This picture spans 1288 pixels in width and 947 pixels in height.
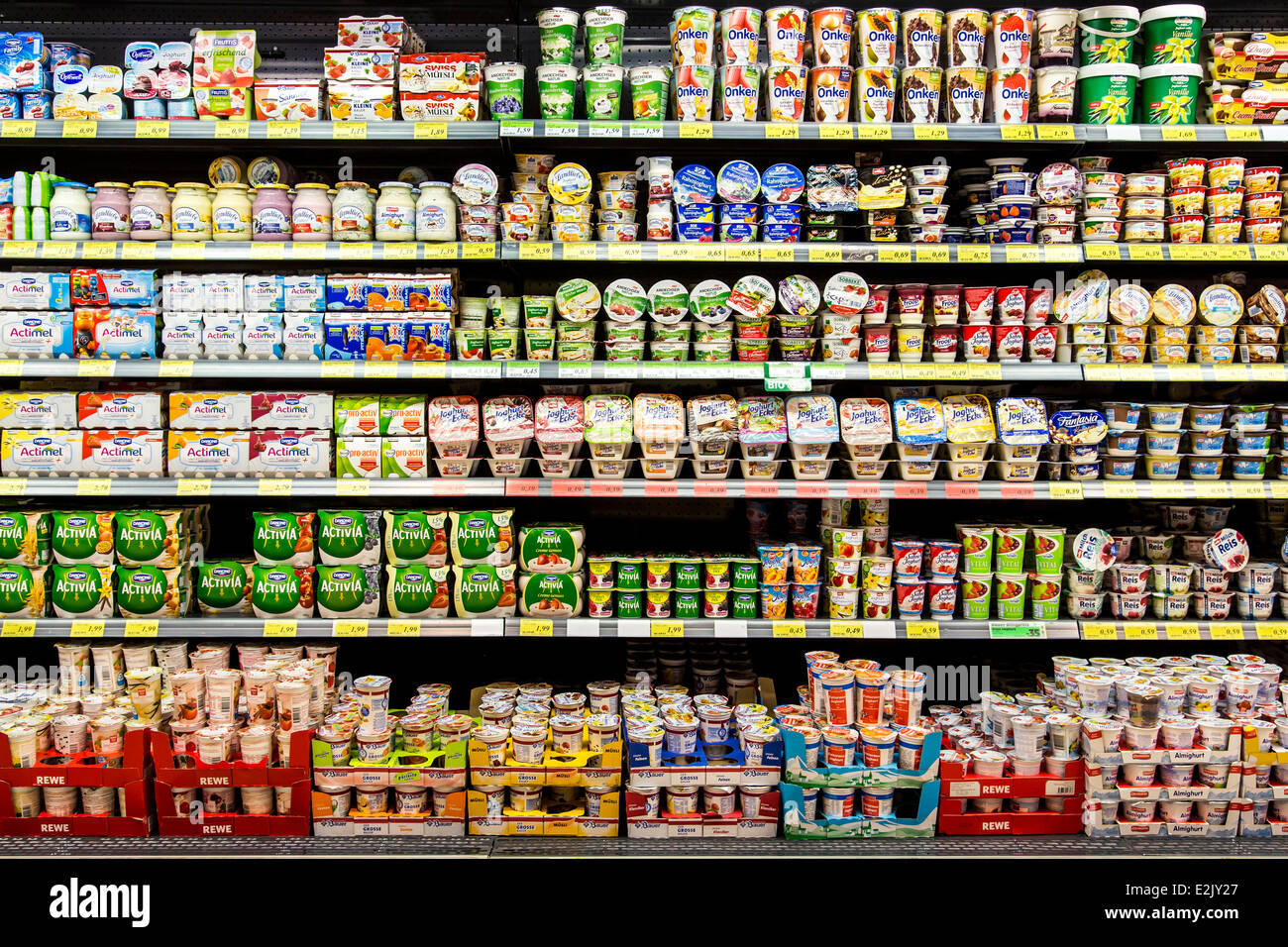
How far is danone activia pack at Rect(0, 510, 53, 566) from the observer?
2742mm

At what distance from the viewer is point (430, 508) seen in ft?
10.1

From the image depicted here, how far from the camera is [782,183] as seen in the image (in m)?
2.76

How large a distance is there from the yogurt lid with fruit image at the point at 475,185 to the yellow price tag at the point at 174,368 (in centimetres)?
103

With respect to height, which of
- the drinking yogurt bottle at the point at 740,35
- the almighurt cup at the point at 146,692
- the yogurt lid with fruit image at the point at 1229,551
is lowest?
the almighurt cup at the point at 146,692

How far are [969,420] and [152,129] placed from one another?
2.80m

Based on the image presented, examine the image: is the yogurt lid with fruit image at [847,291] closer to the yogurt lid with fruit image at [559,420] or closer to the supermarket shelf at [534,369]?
the supermarket shelf at [534,369]

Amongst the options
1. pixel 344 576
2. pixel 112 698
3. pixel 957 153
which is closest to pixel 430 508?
pixel 344 576

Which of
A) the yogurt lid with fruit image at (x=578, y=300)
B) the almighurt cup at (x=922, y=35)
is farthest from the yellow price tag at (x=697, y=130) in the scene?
the almighurt cup at (x=922, y=35)

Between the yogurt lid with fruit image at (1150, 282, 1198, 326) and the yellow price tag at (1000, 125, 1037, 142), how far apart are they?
673 mm

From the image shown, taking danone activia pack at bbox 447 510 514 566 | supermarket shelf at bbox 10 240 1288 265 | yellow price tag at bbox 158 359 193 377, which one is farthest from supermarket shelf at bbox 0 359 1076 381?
danone activia pack at bbox 447 510 514 566

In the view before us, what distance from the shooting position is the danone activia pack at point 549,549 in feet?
9.12

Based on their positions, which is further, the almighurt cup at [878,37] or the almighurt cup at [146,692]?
the almighurt cup at [878,37]

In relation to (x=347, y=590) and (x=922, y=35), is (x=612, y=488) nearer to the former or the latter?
(x=347, y=590)

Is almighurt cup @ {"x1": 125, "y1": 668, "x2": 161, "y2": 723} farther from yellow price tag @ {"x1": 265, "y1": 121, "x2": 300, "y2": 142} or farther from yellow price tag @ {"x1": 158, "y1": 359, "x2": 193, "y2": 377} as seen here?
yellow price tag @ {"x1": 265, "y1": 121, "x2": 300, "y2": 142}
